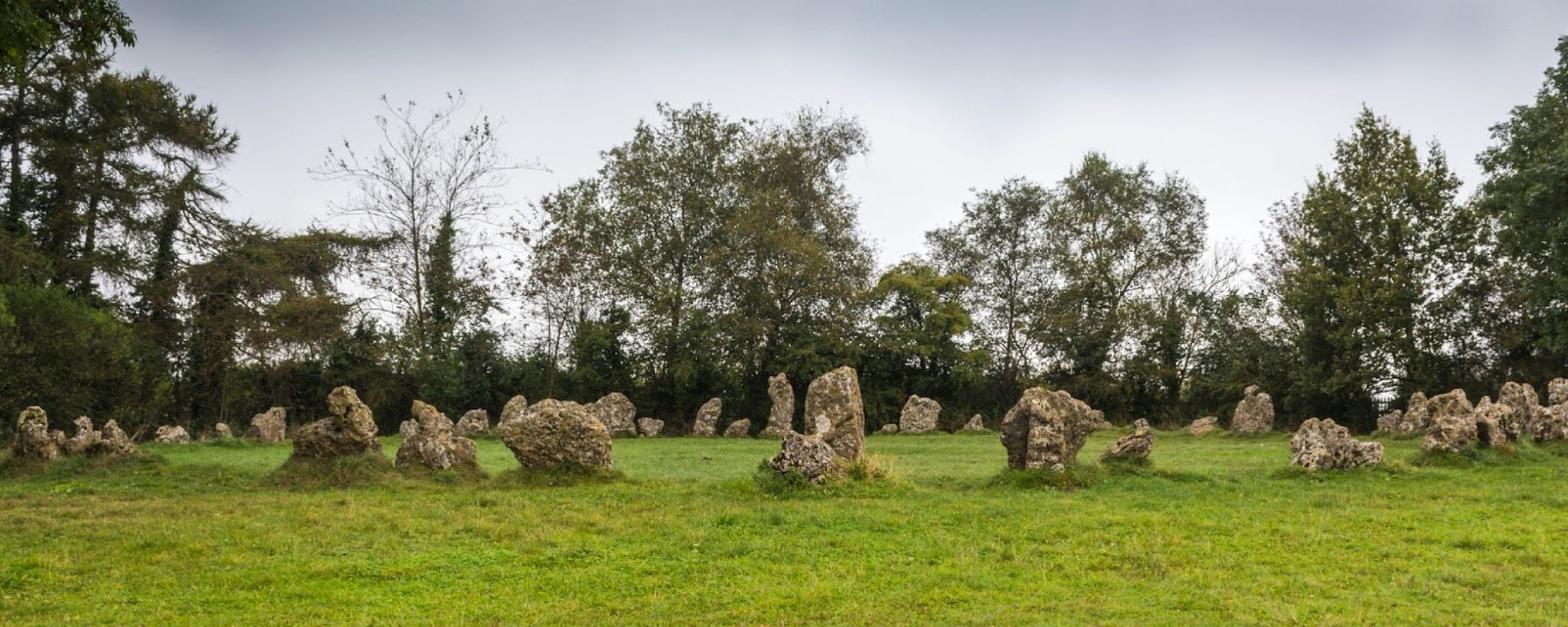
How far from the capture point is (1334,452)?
1559cm

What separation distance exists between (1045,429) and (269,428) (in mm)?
22855

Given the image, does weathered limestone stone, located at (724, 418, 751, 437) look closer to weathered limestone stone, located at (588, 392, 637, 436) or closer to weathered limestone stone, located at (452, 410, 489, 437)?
weathered limestone stone, located at (588, 392, 637, 436)

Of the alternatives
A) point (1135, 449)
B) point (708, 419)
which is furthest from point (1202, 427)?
point (1135, 449)

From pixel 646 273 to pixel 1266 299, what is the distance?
24.6 metres

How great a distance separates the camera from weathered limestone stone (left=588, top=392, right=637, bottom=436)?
105ft

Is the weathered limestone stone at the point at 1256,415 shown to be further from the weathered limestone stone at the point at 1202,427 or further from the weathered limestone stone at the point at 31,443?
the weathered limestone stone at the point at 31,443

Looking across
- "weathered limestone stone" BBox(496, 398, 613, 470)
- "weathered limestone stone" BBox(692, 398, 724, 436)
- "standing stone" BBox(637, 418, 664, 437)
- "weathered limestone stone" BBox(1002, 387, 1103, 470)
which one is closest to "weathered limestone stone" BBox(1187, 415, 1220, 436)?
"weathered limestone stone" BBox(692, 398, 724, 436)

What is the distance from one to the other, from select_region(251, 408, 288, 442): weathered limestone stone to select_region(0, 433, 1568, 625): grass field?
1246 cm

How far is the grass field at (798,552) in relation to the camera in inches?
292

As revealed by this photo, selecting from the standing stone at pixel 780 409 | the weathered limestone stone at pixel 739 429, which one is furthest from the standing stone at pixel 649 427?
the standing stone at pixel 780 409

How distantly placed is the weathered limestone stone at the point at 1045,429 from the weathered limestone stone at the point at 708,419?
19270 mm

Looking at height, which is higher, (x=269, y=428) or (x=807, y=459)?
(x=269, y=428)

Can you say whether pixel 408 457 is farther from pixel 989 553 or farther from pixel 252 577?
pixel 989 553

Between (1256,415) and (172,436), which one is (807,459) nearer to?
(1256,415)
